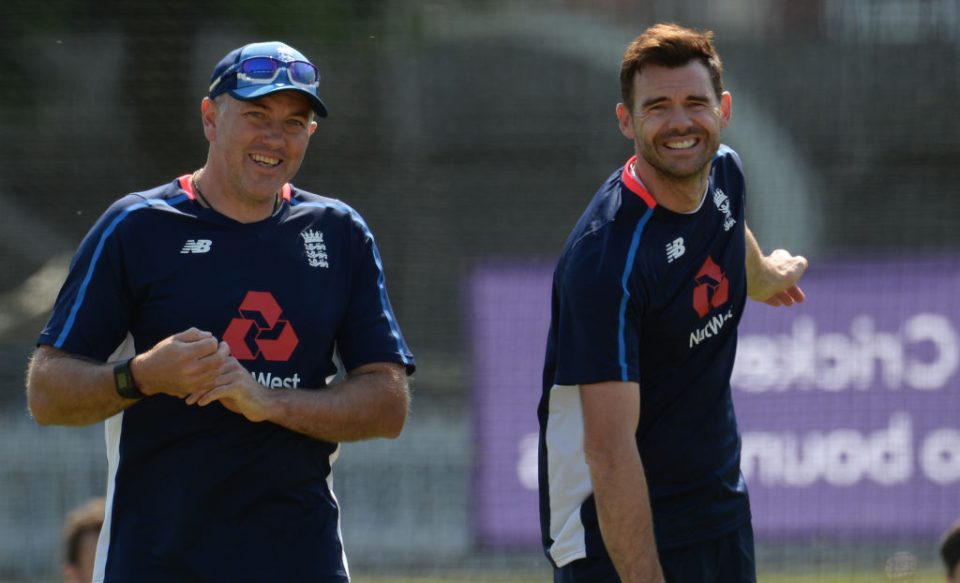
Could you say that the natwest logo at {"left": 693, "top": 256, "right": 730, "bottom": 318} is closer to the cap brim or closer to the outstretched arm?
the outstretched arm

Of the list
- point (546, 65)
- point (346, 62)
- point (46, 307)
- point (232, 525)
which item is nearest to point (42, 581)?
point (46, 307)

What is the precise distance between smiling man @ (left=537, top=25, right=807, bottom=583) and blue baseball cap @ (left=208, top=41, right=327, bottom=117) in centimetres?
77

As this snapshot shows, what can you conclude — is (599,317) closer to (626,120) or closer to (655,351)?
(655,351)

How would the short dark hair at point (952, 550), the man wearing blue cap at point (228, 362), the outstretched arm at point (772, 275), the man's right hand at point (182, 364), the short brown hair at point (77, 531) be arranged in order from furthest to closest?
the short brown hair at point (77, 531), the short dark hair at point (952, 550), the outstretched arm at point (772, 275), the man wearing blue cap at point (228, 362), the man's right hand at point (182, 364)

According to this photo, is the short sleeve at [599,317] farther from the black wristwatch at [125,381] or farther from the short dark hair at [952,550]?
the short dark hair at [952,550]

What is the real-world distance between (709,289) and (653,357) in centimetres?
23

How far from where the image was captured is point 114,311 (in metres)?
3.29

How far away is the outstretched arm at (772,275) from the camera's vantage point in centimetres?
407

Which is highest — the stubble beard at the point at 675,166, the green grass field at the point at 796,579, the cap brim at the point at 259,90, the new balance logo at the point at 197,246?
the cap brim at the point at 259,90

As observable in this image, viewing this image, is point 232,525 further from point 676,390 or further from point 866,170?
point 866,170

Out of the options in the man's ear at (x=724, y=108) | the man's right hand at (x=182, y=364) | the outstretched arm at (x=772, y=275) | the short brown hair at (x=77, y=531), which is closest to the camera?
the man's right hand at (x=182, y=364)

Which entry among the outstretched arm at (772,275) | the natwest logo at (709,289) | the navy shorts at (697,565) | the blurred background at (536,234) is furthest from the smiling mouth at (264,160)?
the blurred background at (536,234)

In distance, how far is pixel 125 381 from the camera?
3.16 meters

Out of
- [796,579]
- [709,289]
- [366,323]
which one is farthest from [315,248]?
[796,579]
